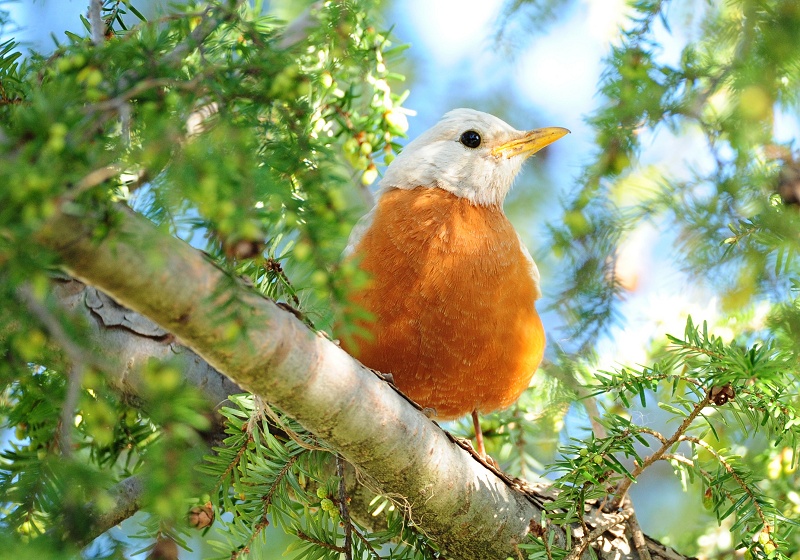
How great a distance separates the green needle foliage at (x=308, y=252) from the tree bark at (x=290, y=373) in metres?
0.05

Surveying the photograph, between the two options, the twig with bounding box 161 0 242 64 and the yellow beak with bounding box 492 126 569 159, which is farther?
the yellow beak with bounding box 492 126 569 159

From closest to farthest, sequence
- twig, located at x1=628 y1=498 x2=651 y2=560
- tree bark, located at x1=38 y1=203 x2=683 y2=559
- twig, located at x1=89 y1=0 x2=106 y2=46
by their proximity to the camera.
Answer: tree bark, located at x1=38 y1=203 x2=683 y2=559
twig, located at x1=89 y1=0 x2=106 y2=46
twig, located at x1=628 y1=498 x2=651 y2=560

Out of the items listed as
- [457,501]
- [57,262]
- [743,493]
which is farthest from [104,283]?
[743,493]

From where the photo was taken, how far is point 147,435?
10.5 feet

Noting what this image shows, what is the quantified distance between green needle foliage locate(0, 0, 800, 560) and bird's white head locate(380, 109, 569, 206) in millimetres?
436

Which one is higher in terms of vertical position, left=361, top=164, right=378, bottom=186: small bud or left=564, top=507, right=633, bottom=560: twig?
left=361, top=164, right=378, bottom=186: small bud

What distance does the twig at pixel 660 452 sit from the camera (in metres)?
2.10

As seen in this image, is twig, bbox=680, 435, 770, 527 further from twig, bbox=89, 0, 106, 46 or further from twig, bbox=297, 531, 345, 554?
twig, bbox=89, 0, 106, 46

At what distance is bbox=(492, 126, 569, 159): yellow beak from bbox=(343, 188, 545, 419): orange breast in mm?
844

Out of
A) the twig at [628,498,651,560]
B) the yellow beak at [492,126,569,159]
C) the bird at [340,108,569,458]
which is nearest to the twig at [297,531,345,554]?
the bird at [340,108,569,458]

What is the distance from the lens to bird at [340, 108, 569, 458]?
3125mm

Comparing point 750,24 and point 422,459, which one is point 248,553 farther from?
point 750,24

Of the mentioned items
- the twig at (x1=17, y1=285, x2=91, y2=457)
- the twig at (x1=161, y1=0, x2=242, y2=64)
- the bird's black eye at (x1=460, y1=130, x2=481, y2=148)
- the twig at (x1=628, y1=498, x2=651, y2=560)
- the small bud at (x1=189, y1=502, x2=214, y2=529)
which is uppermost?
the twig at (x1=161, y1=0, x2=242, y2=64)

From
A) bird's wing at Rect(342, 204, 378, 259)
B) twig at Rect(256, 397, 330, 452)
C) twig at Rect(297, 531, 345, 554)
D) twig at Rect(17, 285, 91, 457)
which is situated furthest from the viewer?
bird's wing at Rect(342, 204, 378, 259)
